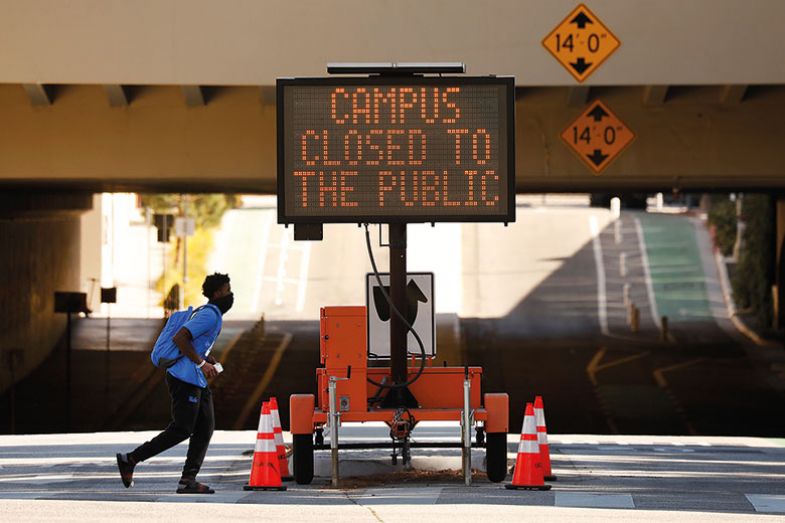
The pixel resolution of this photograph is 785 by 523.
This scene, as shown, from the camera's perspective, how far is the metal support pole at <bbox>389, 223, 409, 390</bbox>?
14.9m

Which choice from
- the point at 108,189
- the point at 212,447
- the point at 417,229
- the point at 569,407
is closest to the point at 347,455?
the point at 212,447

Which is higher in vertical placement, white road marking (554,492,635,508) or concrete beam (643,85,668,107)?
concrete beam (643,85,668,107)

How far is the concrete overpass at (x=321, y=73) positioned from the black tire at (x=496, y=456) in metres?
6.99

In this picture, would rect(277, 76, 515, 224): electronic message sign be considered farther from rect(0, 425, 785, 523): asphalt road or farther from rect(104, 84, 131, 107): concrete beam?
rect(104, 84, 131, 107): concrete beam

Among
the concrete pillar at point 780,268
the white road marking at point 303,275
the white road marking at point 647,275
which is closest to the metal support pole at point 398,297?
the concrete pillar at point 780,268

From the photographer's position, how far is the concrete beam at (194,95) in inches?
882

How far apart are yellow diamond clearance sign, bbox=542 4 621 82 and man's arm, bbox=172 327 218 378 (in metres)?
9.01

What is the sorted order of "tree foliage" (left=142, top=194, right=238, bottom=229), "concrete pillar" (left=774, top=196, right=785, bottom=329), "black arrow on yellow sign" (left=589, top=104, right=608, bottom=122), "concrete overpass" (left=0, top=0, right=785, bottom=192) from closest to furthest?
"concrete overpass" (left=0, top=0, right=785, bottom=192)
"black arrow on yellow sign" (left=589, top=104, right=608, bottom=122)
"concrete pillar" (left=774, top=196, right=785, bottom=329)
"tree foliage" (left=142, top=194, right=238, bottom=229)

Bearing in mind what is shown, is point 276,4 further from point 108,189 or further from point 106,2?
point 108,189

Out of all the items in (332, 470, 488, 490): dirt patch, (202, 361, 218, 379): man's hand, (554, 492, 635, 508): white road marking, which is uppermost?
(202, 361, 218, 379): man's hand

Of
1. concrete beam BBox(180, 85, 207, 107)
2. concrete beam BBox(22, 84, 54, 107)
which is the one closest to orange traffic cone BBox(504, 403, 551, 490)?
concrete beam BBox(180, 85, 207, 107)

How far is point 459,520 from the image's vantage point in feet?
37.2

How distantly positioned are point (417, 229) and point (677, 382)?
93.4ft

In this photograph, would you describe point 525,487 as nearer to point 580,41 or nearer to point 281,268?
point 580,41
